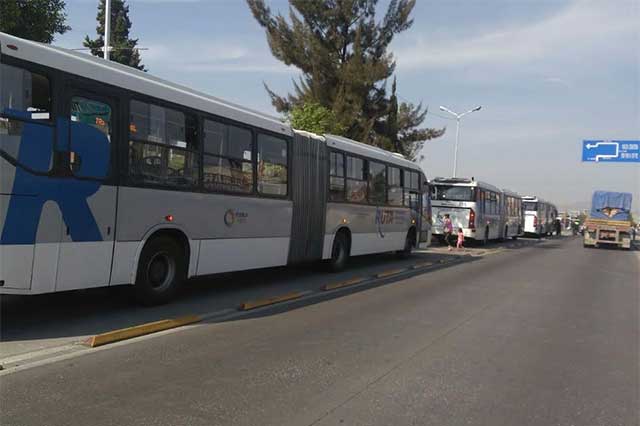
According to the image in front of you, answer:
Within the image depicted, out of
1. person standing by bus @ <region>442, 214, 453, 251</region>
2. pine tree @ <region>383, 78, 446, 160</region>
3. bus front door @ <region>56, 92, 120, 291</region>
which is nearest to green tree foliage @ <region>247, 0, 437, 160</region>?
pine tree @ <region>383, 78, 446, 160</region>

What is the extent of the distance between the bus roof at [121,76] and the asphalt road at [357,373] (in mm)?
3313

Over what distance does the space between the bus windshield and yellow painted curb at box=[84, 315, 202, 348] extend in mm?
19615

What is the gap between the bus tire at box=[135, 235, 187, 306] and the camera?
7.79 m

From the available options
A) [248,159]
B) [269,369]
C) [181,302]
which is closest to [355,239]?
[248,159]

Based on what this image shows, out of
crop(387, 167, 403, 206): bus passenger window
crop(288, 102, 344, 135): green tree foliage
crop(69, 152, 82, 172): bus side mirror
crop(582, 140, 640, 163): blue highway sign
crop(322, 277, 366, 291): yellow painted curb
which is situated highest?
crop(582, 140, 640, 163): blue highway sign

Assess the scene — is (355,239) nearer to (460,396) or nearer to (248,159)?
(248,159)

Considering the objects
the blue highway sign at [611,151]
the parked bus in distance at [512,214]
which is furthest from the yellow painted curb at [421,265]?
the blue highway sign at [611,151]

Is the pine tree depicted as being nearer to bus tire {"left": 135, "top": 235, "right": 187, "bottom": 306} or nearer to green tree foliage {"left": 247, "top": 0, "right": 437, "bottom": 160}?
green tree foliage {"left": 247, "top": 0, "right": 437, "bottom": 160}

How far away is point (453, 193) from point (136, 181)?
20076 millimetres

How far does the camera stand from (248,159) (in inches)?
391

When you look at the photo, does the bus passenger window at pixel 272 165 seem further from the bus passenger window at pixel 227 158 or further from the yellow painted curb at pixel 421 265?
the yellow painted curb at pixel 421 265

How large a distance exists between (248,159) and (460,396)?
615 cm

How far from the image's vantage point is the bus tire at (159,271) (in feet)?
25.5

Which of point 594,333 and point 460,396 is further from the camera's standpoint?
point 594,333
